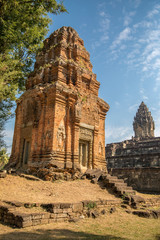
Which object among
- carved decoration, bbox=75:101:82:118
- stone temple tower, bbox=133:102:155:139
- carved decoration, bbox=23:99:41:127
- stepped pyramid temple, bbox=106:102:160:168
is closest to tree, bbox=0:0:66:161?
carved decoration, bbox=23:99:41:127

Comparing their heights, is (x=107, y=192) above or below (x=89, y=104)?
A: below

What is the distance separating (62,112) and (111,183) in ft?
16.2

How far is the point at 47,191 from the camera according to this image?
8688mm

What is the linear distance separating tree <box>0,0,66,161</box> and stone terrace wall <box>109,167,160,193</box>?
416 inches

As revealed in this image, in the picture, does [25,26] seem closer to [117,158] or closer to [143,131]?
[117,158]

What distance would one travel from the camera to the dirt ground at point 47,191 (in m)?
7.59

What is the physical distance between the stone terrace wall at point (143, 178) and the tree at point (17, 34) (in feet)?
34.7

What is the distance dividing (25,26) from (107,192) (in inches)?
374

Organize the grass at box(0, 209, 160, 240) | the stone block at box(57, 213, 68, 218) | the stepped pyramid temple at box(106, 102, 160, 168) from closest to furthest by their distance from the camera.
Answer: the grass at box(0, 209, 160, 240) → the stone block at box(57, 213, 68, 218) → the stepped pyramid temple at box(106, 102, 160, 168)

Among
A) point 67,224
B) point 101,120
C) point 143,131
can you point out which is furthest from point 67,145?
point 143,131

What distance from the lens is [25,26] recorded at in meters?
10.6

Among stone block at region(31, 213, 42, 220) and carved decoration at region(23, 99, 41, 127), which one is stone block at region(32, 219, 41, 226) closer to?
stone block at region(31, 213, 42, 220)

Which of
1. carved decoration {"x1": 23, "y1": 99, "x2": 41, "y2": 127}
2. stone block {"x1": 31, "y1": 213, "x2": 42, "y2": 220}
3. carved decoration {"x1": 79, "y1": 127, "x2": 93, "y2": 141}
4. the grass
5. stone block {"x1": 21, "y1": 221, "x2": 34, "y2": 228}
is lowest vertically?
the grass

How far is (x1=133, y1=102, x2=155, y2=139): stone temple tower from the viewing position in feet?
167
